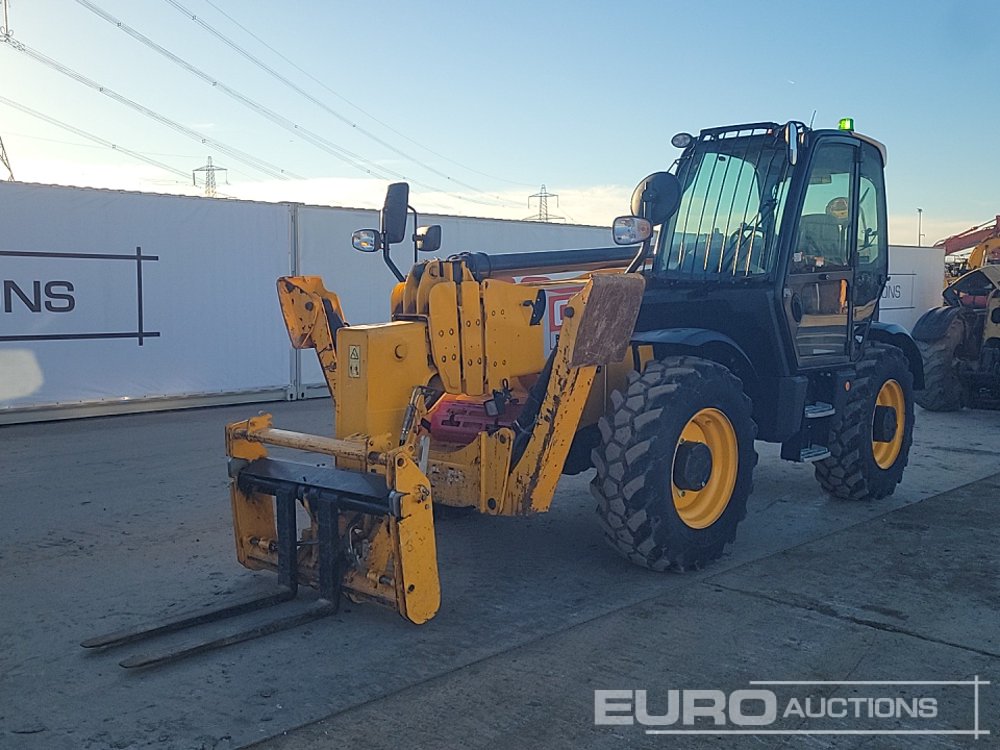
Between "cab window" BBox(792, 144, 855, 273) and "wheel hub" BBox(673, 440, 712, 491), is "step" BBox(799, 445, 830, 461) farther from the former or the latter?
"wheel hub" BBox(673, 440, 712, 491)

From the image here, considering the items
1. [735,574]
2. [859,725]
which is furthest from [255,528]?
[859,725]

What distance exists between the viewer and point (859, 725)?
132 inches

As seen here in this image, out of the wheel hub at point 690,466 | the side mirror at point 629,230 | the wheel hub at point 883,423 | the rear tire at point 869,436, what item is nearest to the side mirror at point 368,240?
the side mirror at point 629,230

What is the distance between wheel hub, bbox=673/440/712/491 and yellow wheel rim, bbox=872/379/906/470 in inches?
102

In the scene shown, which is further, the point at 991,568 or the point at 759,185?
the point at 759,185

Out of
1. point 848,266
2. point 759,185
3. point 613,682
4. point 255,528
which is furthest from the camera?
point 848,266

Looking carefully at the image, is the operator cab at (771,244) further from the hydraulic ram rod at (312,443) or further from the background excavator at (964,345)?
the background excavator at (964,345)

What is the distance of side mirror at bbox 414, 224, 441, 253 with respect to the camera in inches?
202

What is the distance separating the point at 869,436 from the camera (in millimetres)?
6547

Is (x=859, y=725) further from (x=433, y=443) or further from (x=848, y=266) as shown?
(x=848, y=266)

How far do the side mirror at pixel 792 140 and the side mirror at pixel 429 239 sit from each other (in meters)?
2.14

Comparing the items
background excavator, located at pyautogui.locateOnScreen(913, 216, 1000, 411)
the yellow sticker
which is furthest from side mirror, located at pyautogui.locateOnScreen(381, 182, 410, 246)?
background excavator, located at pyautogui.locateOnScreen(913, 216, 1000, 411)

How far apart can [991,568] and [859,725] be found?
2.37 metres

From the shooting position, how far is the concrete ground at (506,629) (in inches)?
131
